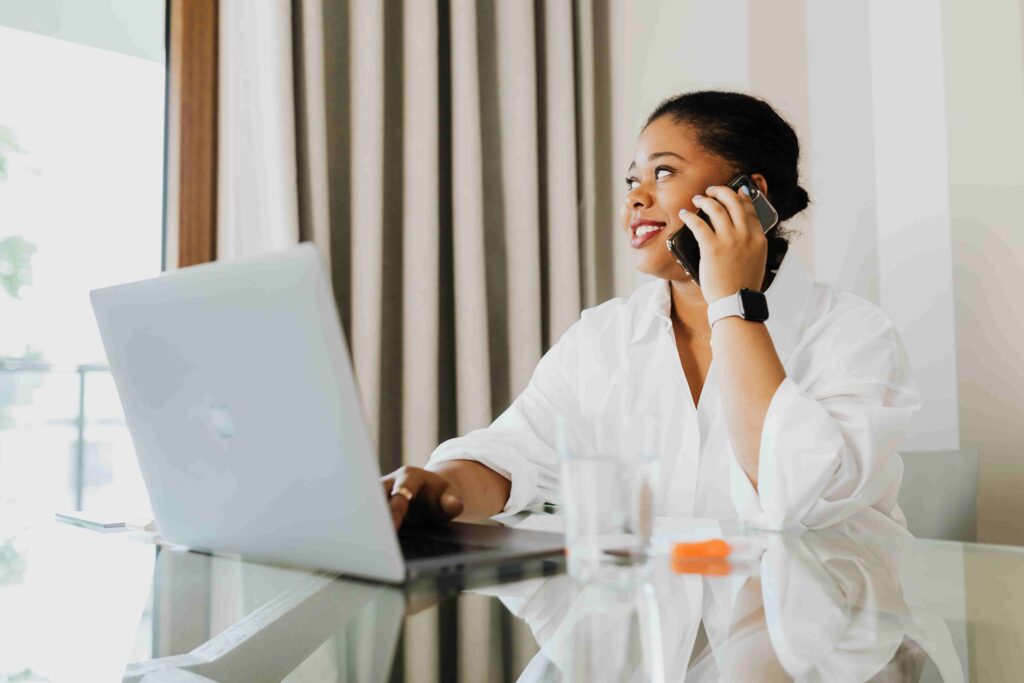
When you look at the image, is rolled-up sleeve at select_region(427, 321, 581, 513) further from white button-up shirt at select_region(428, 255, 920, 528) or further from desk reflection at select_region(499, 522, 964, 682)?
desk reflection at select_region(499, 522, 964, 682)

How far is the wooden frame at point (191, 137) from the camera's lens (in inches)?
82.1

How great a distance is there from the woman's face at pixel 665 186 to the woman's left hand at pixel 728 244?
9 cm

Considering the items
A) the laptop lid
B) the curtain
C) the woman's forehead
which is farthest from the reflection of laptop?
the curtain

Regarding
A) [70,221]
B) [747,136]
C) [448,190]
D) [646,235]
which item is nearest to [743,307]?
[646,235]

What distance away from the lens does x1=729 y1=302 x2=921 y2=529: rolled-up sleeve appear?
1.14 meters

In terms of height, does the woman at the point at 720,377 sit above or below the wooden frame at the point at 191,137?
below

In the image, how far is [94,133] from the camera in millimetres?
2172

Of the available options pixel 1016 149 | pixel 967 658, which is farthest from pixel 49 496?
pixel 1016 149

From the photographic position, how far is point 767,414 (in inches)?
47.3

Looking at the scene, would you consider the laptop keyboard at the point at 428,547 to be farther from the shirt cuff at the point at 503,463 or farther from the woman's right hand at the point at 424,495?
the shirt cuff at the point at 503,463

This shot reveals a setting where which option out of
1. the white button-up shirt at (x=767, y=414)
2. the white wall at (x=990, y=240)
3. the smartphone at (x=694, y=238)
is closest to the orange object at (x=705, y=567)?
the white button-up shirt at (x=767, y=414)

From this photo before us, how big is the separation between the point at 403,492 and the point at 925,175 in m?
1.55

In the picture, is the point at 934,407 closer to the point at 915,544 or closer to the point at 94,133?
the point at 915,544

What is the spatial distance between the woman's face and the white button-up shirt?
9 centimetres
